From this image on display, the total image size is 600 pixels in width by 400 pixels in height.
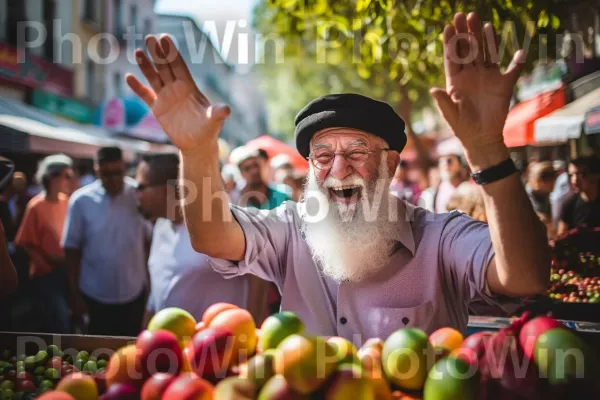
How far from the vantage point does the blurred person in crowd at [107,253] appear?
475 cm

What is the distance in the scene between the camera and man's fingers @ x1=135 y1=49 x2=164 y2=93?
70.7 inches

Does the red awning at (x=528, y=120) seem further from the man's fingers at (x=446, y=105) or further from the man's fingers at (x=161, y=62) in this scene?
the man's fingers at (x=161, y=62)

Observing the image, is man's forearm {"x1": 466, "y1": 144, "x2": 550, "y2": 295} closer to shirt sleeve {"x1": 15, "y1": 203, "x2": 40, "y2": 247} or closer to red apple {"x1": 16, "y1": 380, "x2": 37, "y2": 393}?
red apple {"x1": 16, "y1": 380, "x2": 37, "y2": 393}

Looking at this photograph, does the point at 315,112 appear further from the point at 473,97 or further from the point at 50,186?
the point at 50,186

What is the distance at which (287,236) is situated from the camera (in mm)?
2395

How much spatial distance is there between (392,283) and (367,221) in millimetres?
281

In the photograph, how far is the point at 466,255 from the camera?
6.59ft

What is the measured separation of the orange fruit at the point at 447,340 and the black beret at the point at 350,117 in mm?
947

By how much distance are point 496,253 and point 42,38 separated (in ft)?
57.6

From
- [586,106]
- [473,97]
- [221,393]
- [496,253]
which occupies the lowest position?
[221,393]

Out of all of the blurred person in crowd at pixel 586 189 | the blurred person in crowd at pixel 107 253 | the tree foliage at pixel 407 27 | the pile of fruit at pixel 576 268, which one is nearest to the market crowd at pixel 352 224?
the pile of fruit at pixel 576 268

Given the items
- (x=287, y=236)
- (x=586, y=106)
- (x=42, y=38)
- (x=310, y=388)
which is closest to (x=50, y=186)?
(x=287, y=236)

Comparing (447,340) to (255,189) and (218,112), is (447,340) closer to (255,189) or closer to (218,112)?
(218,112)

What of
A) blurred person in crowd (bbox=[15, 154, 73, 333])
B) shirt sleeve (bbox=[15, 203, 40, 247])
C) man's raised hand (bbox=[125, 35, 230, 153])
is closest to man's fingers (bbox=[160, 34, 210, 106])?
man's raised hand (bbox=[125, 35, 230, 153])
